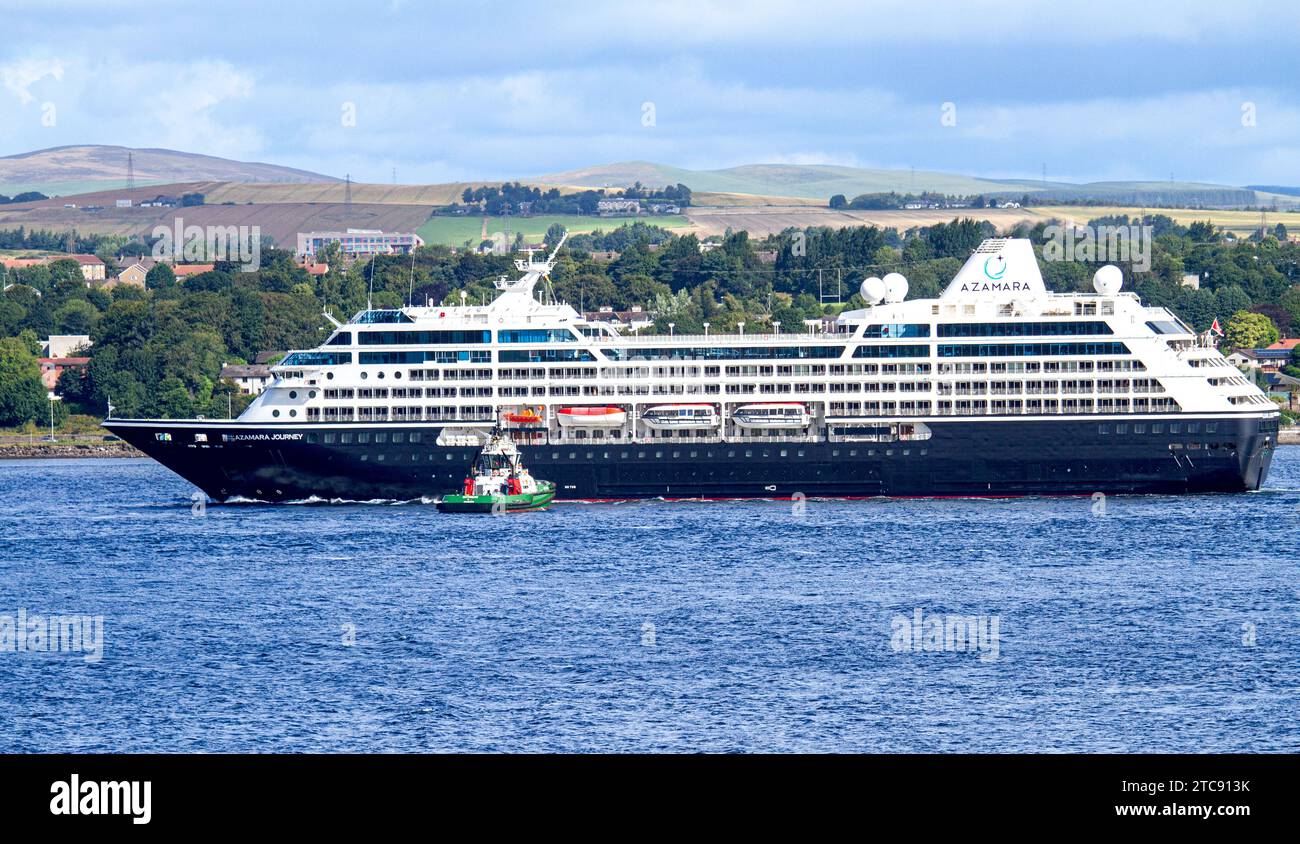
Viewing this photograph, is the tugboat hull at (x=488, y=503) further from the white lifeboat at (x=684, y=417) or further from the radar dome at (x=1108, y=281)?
the radar dome at (x=1108, y=281)

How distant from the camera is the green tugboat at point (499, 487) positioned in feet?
242

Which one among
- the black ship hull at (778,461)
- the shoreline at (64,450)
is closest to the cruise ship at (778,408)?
the black ship hull at (778,461)

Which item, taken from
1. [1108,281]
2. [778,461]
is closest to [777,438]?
[778,461]

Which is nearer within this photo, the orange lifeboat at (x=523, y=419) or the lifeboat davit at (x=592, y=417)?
the orange lifeboat at (x=523, y=419)

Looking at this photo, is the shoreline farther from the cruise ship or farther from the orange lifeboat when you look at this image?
the orange lifeboat

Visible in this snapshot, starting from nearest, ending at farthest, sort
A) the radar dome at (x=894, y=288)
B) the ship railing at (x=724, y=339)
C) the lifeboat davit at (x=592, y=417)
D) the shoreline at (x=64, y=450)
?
the lifeboat davit at (x=592, y=417), the ship railing at (x=724, y=339), the radar dome at (x=894, y=288), the shoreline at (x=64, y=450)

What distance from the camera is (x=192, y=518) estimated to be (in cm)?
7488

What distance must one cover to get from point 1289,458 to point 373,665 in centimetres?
8944

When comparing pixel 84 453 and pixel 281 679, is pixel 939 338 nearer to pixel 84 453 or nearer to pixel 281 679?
pixel 281 679

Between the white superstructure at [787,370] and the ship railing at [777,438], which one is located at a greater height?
the white superstructure at [787,370]

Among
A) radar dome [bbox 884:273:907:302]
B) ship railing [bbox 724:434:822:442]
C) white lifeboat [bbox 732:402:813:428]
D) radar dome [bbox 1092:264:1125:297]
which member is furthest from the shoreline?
radar dome [bbox 1092:264:1125:297]

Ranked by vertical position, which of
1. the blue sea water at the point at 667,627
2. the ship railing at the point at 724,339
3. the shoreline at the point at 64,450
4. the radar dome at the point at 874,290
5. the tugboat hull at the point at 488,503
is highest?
the radar dome at the point at 874,290
